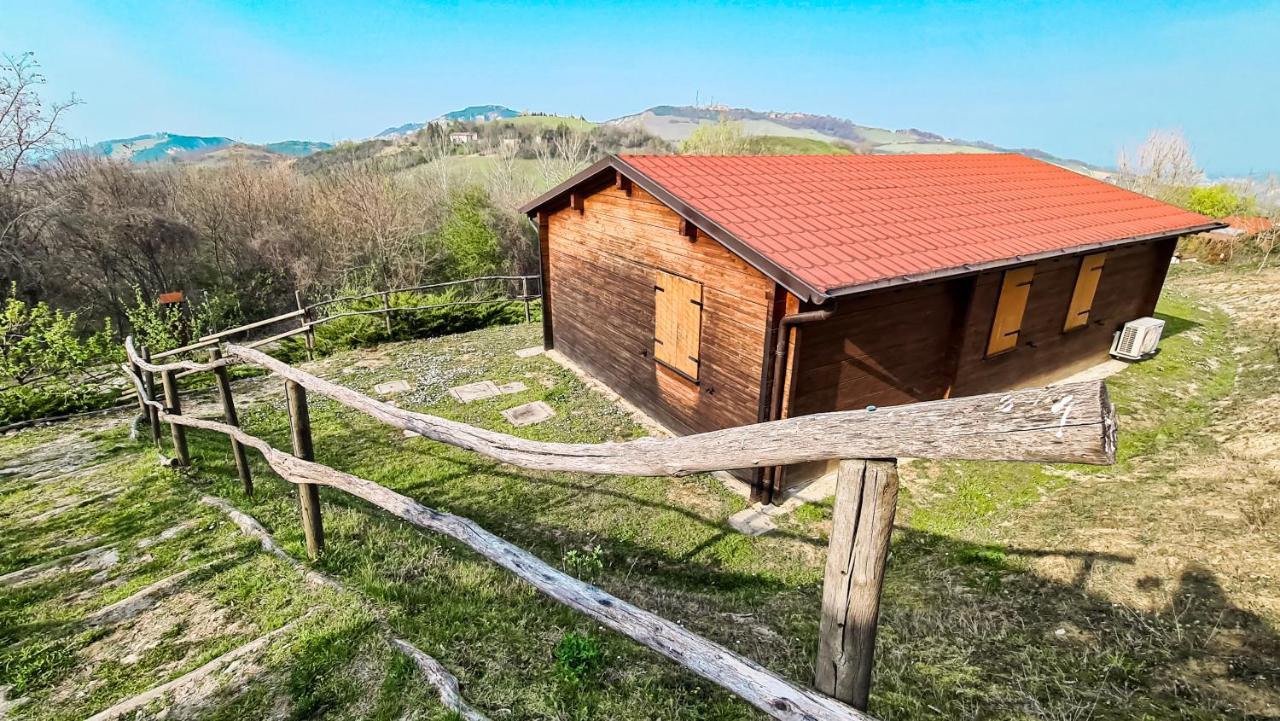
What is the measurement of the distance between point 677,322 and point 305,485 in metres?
5.24

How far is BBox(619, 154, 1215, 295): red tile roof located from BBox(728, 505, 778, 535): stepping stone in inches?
109

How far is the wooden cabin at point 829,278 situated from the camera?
6.50 m

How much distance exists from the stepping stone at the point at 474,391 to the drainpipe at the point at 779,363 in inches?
212

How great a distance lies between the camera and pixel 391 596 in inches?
147

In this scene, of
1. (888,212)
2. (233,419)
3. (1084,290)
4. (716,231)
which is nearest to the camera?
(233,419)

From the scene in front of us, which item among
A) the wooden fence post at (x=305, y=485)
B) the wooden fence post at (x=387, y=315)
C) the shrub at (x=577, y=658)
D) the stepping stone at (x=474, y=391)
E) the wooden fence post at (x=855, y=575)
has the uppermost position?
the wooden fence post at (x=855, y=575)

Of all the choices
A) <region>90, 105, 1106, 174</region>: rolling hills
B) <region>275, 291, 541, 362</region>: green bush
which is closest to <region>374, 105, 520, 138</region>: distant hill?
<region>90, 105, 1106, 174</region>: rolling hills

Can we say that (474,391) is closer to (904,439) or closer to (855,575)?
(855,575)

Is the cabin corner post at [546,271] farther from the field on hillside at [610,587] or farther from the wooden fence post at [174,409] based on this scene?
the wooden fence post at [174,409]

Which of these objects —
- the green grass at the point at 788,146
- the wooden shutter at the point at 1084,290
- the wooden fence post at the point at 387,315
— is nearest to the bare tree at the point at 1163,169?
the green grass at the point at 788,146

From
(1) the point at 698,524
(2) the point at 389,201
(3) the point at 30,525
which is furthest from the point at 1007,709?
(2) the point at 389,201

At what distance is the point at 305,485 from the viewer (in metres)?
4.03

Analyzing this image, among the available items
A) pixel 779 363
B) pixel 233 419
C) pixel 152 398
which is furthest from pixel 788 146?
pixel 233 419

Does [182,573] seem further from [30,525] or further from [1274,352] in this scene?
[1274,352]
